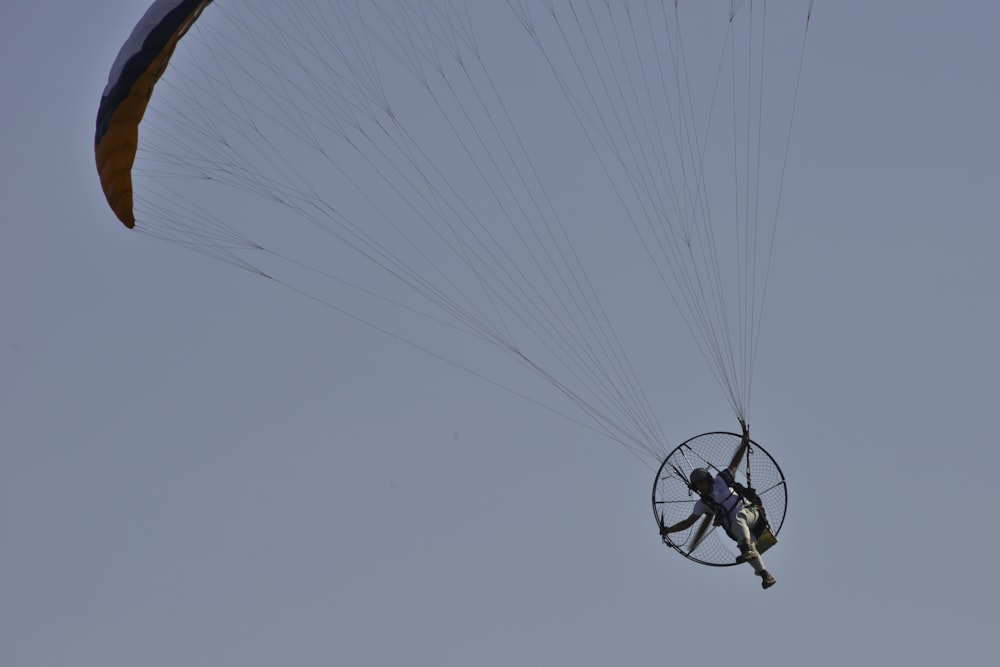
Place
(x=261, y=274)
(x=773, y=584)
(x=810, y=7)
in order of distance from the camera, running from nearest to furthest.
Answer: (x=773, y=584) < (x=810, y=7) < (x=261, y=274)

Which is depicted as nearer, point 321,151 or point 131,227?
point 321,151

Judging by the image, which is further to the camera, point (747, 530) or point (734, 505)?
point (734, 505)

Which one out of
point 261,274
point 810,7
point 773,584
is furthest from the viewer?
point 261,274

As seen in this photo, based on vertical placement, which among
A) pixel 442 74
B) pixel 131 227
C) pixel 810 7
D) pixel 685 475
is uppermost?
pixel 810 7

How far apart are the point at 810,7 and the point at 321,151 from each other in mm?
6196

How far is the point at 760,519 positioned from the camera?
21094mm

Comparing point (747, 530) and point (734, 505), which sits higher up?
point (734, 505)

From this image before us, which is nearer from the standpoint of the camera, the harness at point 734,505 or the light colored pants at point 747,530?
the light colored pants at point 747,530

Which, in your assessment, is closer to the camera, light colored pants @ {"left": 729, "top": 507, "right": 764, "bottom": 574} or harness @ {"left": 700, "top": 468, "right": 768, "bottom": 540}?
light colored pants @ {"left": 729, "top": 507, "right": 764, "bottom": 574}

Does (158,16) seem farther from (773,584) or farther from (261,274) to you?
(773,584)

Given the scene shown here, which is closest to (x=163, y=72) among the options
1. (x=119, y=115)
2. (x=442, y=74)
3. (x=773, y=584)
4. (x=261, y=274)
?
(x=119, y=115)

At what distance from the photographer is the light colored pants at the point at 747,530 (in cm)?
2078

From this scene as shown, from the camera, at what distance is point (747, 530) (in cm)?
2091

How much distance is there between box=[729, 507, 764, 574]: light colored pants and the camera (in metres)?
20.8
